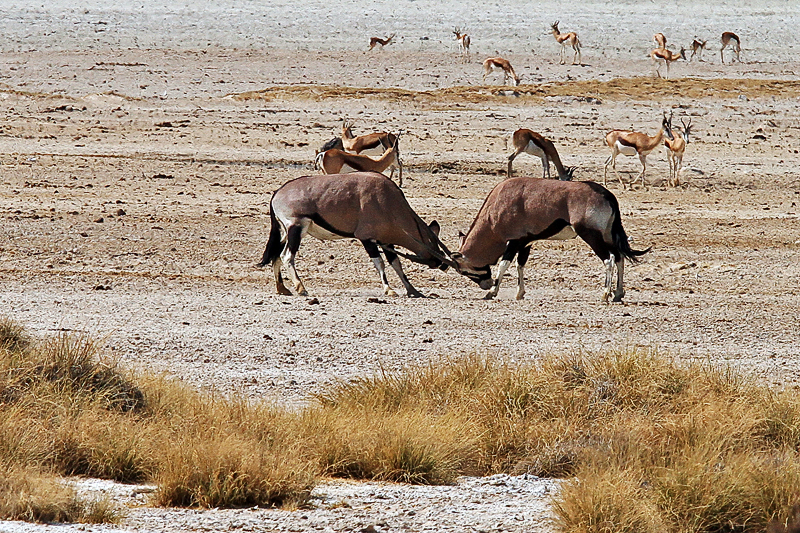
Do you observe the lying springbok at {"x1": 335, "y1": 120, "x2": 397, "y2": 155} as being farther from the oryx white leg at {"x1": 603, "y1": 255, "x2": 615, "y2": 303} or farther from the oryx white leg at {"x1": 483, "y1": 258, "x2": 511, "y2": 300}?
the oryx white leg at {"x1": 603, "y1": 255, "x2": 615, "y2": 303}

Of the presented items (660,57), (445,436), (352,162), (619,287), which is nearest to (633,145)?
(352,162)

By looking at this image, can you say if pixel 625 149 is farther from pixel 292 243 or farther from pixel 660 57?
pixel 660 57

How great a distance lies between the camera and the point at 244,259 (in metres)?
15.0

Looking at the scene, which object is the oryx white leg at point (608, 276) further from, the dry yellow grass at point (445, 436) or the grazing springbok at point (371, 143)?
the grazing springbok at point (371, 143)

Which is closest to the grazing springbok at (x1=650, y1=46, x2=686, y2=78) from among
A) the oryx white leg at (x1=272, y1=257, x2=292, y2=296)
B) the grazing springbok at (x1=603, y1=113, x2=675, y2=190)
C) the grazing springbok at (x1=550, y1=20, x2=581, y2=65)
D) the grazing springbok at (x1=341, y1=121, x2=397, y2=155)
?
the grazing springbok at (x1=550, y1=20, x2=581, y2=65)

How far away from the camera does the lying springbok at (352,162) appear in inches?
744

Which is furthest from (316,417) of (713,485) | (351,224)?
(351,224)

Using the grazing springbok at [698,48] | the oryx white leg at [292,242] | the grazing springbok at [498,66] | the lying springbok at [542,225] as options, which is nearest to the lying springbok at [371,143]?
the lying springbok at [542,225]

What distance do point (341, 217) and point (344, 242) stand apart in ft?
9.90

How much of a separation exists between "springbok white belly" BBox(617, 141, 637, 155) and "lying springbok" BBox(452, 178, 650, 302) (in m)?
9.08

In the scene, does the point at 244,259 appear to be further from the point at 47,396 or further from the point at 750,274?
the point at 47,396

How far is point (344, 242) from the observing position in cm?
1603

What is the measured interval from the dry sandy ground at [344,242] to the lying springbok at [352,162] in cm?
76

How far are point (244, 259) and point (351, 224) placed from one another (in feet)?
7.77
